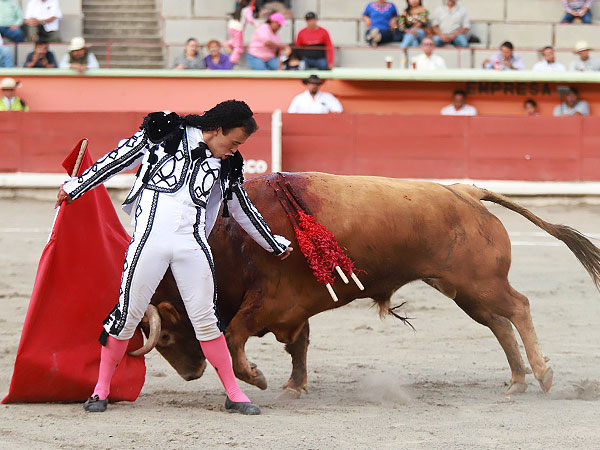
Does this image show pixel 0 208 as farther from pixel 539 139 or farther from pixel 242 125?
pixel 242 125

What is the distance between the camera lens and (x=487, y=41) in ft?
43.3

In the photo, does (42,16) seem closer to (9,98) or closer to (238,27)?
(9,98)

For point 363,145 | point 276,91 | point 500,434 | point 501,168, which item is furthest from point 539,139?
point 500,434

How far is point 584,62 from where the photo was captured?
40.2ft

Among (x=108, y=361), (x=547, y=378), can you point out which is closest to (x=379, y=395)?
(x=547, y=378)

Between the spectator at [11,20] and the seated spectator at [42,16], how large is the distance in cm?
15

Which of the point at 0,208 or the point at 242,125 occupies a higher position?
the point at 242,125

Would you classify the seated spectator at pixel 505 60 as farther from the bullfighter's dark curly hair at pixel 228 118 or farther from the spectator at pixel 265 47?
the bullfighter's dark curly hair at pixel 228 118

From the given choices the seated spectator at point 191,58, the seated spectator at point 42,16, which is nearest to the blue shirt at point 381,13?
the seated spectator at point 191,58

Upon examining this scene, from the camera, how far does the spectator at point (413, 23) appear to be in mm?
12344

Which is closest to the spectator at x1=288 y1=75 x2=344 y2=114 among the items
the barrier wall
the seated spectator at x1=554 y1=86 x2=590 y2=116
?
the barrier wall

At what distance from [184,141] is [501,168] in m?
8.22

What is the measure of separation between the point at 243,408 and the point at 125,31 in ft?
34.1

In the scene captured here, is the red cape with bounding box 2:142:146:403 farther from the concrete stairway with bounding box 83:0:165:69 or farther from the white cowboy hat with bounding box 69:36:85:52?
the concrete stairway with bounding box 83:0:165:69
